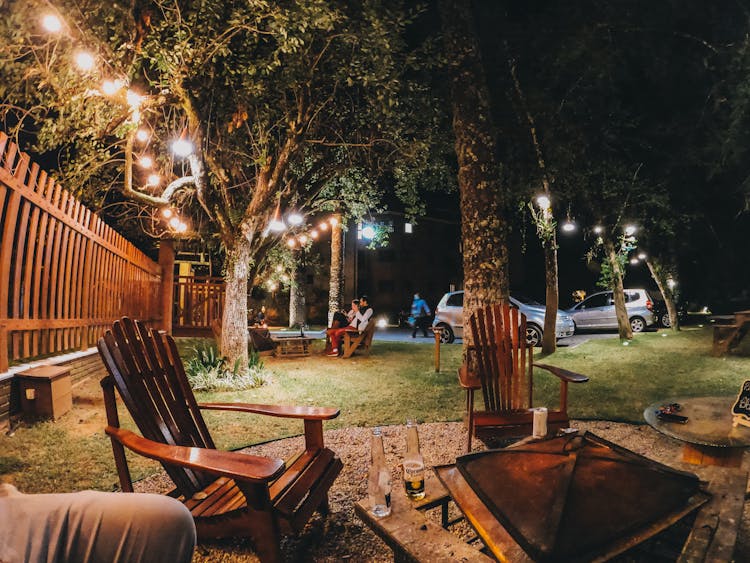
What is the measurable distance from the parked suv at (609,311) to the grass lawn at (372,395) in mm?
4195

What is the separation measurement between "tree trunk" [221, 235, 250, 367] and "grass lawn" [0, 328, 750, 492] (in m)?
0.79

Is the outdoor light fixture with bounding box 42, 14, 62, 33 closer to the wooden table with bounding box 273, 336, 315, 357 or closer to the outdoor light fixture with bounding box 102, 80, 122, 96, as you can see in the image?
the outdoor light fixture with bounding box 102, 80, 122, 96

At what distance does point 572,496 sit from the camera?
1797 mm

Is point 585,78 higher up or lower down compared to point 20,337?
higher up

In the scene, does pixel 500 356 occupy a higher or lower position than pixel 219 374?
higher

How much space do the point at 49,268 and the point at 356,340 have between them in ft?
20.9

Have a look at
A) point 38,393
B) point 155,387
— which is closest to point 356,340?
point 38,393

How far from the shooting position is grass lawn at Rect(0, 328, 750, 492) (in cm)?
Result: 383

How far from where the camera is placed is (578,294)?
27.9 meters

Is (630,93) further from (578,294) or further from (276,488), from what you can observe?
(578,294)

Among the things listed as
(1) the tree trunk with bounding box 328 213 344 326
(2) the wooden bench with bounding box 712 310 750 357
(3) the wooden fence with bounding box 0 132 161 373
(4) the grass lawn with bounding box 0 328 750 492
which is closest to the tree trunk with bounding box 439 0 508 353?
(4) the grass lawn with bounding box 0 328 750 492

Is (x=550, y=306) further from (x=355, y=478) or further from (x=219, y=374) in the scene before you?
(x=355, y=478)

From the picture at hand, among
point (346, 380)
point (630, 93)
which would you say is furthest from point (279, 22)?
point (630, 93)

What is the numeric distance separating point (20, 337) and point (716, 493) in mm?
5838
